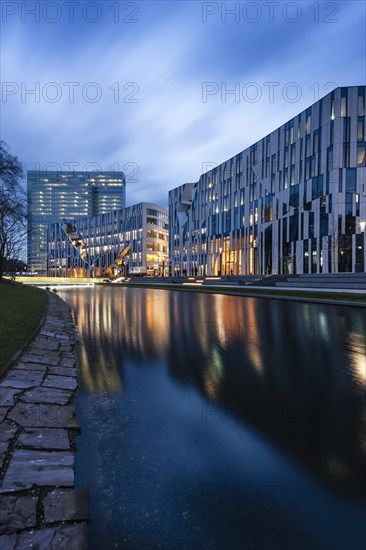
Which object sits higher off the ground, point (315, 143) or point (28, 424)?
point (315, 143)

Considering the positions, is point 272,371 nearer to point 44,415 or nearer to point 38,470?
point 44,415

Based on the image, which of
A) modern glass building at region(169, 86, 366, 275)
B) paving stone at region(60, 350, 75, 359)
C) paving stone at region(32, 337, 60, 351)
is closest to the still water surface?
paving stone at region(60, 350, 75, 359)

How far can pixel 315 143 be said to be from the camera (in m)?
49.8

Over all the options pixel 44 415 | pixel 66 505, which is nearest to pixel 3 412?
pixel 44 415

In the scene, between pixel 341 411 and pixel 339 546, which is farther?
pixel 341 411

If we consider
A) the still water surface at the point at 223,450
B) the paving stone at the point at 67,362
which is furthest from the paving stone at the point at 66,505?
the paving stone at the point at 67,362

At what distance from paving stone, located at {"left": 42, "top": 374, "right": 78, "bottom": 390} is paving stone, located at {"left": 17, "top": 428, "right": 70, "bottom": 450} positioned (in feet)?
5.60

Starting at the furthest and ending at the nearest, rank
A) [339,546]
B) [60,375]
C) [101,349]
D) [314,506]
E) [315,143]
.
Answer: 1. [315,143]
2. [101,349]
3. [60,375]
4. [314,506]
5. [339,546]

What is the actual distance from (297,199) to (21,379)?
176ft

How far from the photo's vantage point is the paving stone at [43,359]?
713cm

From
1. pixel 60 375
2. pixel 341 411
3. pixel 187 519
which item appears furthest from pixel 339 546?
pixel 60 375

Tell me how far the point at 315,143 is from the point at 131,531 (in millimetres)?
56419

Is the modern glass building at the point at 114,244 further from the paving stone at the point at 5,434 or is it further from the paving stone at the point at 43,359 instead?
the paving stone at the point at 5,434

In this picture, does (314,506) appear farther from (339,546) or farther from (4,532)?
(4,532)
